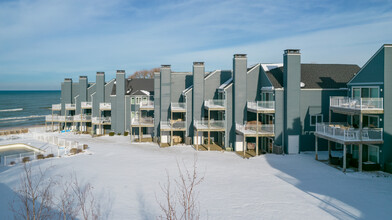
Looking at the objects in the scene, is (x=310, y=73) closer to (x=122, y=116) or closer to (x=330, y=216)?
(x=330, y=216)

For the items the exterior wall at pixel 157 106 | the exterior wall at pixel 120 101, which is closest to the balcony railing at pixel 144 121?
the exterior wall at pixel 157 106

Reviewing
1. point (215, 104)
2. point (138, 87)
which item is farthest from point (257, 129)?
point (138, 87)

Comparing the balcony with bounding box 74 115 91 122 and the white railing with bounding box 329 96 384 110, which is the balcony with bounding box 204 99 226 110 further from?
the balcony with bounding box 74 115 91 122

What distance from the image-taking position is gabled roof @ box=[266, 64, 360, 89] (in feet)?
95.2

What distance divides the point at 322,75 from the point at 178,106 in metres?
15.4

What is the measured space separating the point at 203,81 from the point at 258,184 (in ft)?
54.9

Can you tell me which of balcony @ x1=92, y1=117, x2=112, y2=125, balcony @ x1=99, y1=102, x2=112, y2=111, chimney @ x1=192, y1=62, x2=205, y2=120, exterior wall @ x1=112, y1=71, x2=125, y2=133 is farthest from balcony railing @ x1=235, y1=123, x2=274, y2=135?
balcony @ x1=99, y1=102, x2=112, y2=111

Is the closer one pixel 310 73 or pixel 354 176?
pixel 354 176

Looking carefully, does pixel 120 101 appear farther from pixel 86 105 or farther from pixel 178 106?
pixel 178 106

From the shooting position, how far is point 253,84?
31.6 m

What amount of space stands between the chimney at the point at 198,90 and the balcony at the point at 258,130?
6.20m

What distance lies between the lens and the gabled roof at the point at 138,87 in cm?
4271

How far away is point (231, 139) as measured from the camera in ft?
103

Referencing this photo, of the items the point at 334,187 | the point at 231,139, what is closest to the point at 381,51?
the point at 334,187
